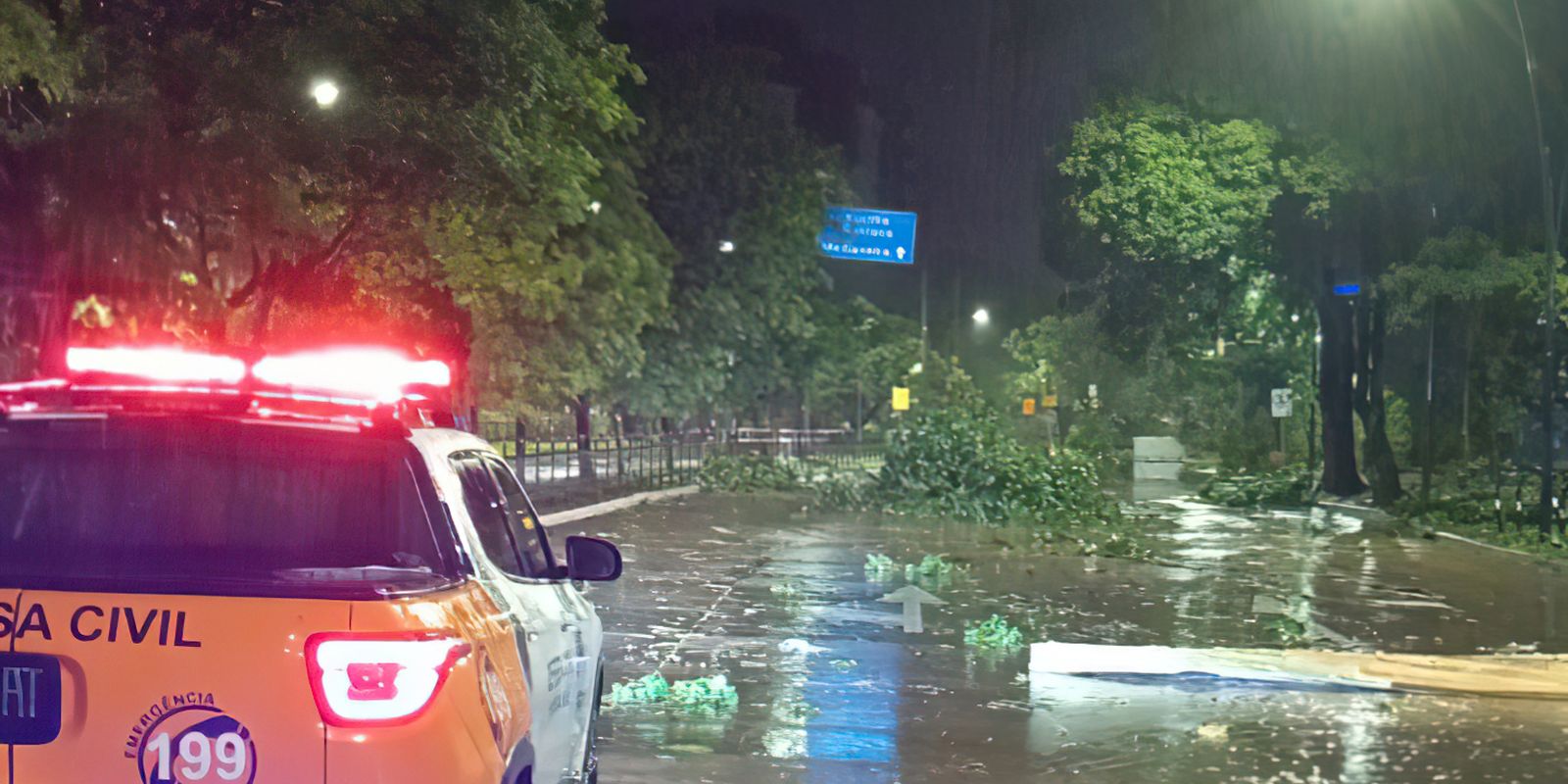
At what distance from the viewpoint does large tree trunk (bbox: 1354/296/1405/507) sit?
130 feet

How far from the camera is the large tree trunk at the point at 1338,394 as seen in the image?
4169 cm

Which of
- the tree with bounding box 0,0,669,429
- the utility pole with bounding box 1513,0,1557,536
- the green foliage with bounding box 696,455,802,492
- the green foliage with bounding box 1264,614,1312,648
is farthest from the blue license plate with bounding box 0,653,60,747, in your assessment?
the green foliage with bounding box 696,455,802,492

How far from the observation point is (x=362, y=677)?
167 inches

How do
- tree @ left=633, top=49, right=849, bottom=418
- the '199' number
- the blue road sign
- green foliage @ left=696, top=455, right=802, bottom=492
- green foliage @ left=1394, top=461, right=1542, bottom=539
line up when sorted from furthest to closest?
the blue road sign → green foliage @ left=696, top=455, right=802, bottom=492 → tree @ left=633, top=49, right=849, bottom=418 → green foliage @ left=1394, top=461, right=1542, bottom=539 → the '199' number

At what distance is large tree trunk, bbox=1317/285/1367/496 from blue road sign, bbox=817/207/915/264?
32.5 ft

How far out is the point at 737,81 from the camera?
44.1 metres

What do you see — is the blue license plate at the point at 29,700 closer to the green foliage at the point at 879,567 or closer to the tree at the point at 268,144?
→ the green foliage at the point at 879,567

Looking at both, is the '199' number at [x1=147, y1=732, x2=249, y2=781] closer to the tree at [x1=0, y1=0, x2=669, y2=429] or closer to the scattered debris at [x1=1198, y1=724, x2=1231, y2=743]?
Answer: the scattered debris at [x1=1198, y1=724, x2=1231, y2=743]

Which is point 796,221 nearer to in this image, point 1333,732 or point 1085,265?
point 1085,265

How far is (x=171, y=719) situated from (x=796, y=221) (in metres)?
41.6

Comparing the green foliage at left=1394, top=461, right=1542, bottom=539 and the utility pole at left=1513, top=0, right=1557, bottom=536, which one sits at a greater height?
the utility pole at left=1513, top=0, right=1557, bottom=536

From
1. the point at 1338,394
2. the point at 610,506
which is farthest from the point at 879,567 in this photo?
the point at 1338,394

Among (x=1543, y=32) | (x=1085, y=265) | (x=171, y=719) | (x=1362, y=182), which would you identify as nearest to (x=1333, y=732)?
(x=171, y=719)

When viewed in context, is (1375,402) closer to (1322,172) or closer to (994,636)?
(1322,172)
